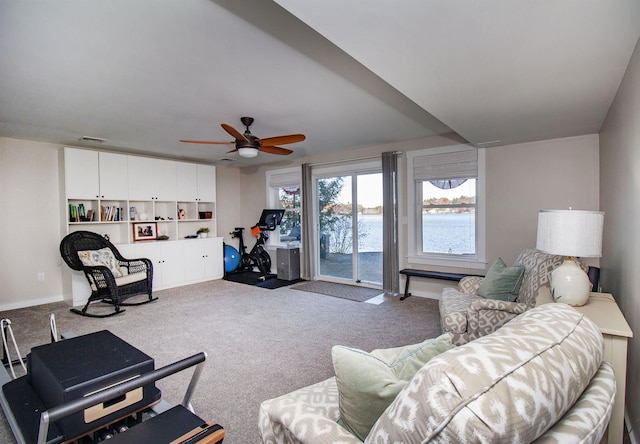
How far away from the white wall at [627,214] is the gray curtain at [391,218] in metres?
2.56

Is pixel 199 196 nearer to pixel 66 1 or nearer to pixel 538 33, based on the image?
pixel 66 1

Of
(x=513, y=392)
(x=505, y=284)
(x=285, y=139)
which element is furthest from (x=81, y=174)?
(x=513, y=392)

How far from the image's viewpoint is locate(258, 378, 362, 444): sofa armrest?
101 cm

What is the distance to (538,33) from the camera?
1.58 metres

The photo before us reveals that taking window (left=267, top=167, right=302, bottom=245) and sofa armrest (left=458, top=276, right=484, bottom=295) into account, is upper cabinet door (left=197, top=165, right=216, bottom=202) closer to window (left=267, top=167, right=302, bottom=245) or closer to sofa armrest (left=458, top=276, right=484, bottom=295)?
window (left=267, top=167, right=302, bottom=245)

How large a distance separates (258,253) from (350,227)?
6.90ft

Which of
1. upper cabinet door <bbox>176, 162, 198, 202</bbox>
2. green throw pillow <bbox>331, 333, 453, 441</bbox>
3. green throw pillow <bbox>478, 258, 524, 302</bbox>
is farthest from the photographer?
upper cabinet door <bbox>176, 162, 198, 202</bbox>

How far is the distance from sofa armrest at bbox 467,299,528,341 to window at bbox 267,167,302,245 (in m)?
4.33

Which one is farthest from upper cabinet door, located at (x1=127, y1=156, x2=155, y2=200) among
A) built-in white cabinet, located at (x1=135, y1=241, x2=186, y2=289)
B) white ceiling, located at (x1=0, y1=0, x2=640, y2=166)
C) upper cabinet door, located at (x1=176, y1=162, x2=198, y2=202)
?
white ceiling, located at (x1=0, y1=0, x2=640, y2=166)

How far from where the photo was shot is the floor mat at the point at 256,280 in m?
5.76

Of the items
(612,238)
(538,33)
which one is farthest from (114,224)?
(612,238)

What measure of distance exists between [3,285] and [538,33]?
A: 655cm

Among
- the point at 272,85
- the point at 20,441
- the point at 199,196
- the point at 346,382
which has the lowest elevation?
the point at 20,441

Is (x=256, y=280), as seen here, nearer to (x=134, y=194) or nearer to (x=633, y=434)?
(x=134, y=194)
